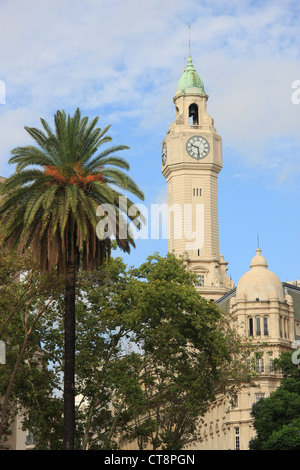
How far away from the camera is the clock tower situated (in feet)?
536

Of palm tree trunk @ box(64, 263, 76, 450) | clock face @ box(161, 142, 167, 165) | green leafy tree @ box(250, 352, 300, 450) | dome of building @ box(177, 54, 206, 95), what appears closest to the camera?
palm tree trunk @ box(64, 263, 76, 450)

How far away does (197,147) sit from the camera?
168m

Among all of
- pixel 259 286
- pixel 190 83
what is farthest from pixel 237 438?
pixel 190 83

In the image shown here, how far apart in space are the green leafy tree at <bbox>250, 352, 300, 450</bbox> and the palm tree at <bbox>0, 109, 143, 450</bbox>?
27.9 metres

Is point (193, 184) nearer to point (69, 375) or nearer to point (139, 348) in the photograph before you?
point (139, 348)

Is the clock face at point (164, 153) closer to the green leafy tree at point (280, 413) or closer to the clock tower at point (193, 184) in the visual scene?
the clock tower at point (193, 184)

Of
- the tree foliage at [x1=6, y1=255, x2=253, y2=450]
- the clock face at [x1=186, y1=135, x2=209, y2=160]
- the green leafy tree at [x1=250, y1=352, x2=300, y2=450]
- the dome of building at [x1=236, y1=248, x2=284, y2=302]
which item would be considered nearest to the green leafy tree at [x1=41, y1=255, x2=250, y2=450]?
the tree foliage at [x1=6, y1=255, x2=253, y2=450]

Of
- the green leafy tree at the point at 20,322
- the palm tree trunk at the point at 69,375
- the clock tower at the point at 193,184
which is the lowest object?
the palm tree trunk at the point at 69,375

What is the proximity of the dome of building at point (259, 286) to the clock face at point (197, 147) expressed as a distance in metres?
44.5

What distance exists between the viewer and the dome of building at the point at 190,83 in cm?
17288

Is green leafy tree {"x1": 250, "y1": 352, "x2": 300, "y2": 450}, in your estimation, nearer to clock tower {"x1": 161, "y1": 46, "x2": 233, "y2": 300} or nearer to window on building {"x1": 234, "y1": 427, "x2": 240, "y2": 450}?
window on building {"x1": 234, "y1": 427, "x2": 240, "y2": 450}

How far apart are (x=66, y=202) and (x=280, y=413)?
3706 cm

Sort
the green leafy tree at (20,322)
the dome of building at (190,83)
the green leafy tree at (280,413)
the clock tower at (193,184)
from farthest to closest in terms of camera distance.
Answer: the dome of building at (190,83) → the clock tower at (193,184) → the green leafy tree at (280,413) → the green leafy tree at (20,322)

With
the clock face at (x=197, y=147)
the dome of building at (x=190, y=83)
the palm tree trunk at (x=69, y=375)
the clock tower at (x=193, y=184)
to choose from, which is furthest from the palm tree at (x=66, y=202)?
the dome of building at (x=190, y=83)
